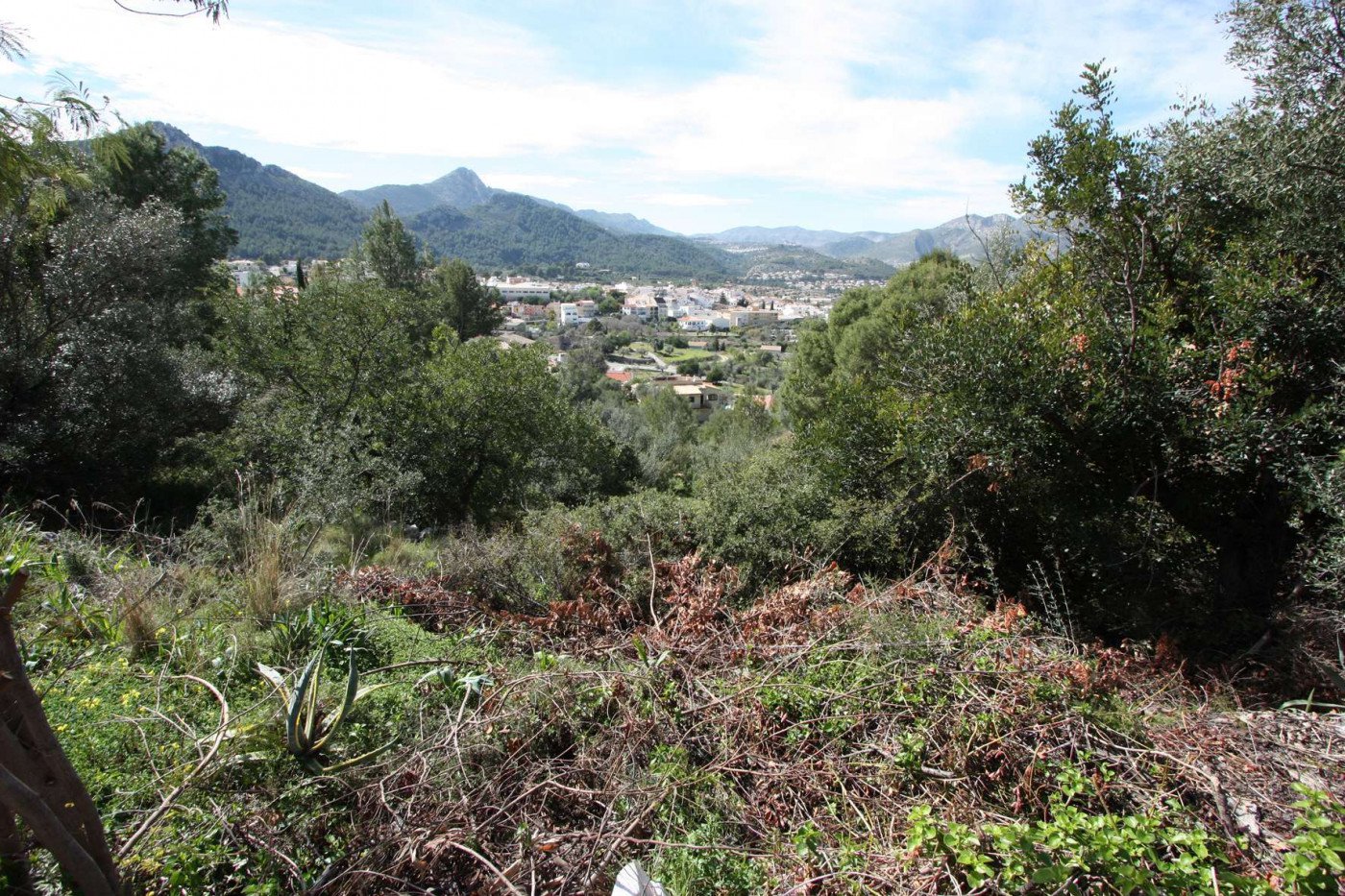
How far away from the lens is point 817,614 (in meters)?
4.64

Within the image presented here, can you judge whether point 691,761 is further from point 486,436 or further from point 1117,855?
point 486,436

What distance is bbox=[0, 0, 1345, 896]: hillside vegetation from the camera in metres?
2.60

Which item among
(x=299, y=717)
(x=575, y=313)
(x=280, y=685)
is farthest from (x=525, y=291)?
(x=299, y=717)

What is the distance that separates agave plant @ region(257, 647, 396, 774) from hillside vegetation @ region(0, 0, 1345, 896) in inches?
1.0

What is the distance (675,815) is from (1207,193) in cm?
703

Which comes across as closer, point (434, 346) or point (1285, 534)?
point (1285, 534)

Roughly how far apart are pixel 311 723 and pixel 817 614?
319cm

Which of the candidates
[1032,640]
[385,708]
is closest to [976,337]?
[1032,640]

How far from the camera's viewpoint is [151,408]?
10695 mm

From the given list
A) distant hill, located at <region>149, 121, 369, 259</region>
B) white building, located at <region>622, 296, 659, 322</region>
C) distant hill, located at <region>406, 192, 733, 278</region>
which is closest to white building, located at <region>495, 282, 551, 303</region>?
white building, located at <region>622, 296, 659, 322</region>

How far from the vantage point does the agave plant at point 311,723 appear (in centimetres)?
292

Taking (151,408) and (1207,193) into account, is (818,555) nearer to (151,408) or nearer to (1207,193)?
(1207,193)

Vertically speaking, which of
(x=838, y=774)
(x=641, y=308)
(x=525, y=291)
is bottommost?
(x=838, y=774)

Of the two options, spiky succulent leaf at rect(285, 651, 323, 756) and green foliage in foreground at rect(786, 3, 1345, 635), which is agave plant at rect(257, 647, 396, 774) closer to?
spiky succulent leaf at rect(285, 651, 323, 756)
